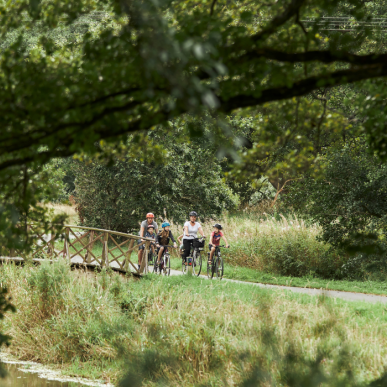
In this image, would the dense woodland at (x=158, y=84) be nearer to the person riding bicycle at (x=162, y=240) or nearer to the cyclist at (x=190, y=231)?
the cyclist at (x=190, y=231)

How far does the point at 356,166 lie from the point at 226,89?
1074 centimetres

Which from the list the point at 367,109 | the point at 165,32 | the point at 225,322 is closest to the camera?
the point at 165,32

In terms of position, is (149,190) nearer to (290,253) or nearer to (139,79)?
(290,253)

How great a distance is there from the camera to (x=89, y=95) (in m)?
2.98

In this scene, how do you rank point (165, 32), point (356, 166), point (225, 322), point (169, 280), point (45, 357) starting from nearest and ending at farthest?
point (165, 32), point (225, 322), point (45, 357), point (169, 280), point (356, 166)

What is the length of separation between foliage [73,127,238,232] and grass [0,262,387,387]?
330 inches

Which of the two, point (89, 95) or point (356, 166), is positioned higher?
point (356, 166)

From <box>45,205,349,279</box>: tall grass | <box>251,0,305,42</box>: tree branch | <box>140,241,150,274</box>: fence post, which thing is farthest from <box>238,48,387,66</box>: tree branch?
<box>45,205,349,279</box>: tall grass

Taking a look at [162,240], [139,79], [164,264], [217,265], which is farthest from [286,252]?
[139,79]

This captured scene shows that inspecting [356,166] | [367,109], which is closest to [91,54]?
[367,109]

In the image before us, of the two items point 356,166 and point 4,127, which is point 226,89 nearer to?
point 4,127

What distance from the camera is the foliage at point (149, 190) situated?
68.6 ft

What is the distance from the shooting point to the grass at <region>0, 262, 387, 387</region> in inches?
282

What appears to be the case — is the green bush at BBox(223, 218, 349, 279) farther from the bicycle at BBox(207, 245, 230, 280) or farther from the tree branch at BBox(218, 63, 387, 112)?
the tree branch at BBox(218, 63, 387, 112)
